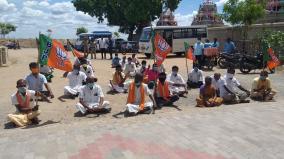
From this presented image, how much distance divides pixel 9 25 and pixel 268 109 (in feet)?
325

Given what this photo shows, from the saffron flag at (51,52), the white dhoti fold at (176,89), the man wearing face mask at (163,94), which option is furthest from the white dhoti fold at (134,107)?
the white dhoti fold at (176,89)

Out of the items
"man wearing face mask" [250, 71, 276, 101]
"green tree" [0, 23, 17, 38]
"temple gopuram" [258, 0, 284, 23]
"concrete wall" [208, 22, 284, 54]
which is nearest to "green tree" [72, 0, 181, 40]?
"temple gopuram" [258, 0, 284, 23]

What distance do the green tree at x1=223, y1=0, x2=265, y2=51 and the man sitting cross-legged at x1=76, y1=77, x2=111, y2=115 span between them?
59.8 ft

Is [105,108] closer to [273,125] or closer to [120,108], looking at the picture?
[120,108]

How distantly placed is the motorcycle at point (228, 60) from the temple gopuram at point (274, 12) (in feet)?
54.9

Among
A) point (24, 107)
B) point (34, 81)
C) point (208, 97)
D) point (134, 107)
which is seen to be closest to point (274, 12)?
point (208, 97)

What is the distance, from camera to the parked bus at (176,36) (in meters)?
29.6

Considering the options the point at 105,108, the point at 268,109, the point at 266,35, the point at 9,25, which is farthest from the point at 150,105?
the point at 9,25

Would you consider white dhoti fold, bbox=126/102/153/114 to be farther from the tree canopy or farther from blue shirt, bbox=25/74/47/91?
the tree canopy

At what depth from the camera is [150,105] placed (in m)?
10.7

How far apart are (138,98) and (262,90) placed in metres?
3.78

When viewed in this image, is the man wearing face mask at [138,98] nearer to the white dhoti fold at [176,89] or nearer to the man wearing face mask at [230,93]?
the white dhoti fold at [176,89]

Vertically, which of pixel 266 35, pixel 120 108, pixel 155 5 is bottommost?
pixel 120 108

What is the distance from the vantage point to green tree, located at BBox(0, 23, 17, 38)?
312 ft
